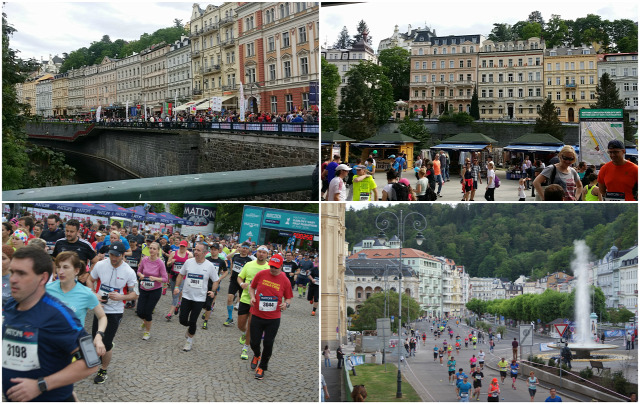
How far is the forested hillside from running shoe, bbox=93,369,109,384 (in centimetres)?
249

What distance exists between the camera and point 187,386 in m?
4.46

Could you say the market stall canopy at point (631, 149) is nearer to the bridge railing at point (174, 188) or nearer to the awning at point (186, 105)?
the bridge railing at point (174, 188)

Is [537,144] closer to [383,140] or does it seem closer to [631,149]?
[631,149]

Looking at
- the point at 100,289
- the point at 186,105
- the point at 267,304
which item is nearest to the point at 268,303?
the point at 267,304

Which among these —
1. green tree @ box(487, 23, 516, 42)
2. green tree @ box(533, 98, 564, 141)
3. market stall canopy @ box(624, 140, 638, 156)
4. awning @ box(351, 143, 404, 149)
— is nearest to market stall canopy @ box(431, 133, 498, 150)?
awning @ box(351, 143, 404, 149)

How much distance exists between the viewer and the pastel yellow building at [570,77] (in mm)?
19812

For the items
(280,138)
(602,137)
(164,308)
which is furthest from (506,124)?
(164,308)

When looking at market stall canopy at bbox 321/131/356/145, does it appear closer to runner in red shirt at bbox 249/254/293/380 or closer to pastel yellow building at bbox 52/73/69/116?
runner in red shirt at bbox 249/254/293/380

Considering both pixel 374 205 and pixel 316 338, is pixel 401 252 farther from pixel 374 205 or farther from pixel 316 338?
pixel 316 338

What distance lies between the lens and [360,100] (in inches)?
484

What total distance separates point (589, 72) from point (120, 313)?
22513 mm

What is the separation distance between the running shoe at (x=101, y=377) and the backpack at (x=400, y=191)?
125 inches

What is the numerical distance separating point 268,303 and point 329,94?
652 cm

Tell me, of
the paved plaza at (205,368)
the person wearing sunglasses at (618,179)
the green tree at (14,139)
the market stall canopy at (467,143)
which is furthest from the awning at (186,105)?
the person wearing sunglasses at (618,179)
